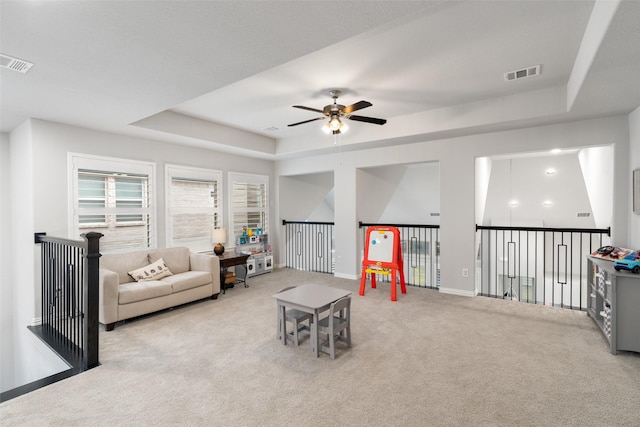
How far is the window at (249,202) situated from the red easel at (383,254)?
113 inches

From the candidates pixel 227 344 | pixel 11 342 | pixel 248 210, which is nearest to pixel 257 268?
pixel 248 210

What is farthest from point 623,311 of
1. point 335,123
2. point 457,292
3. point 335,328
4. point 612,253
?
point 335,123

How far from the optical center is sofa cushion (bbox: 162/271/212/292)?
4.35 meters

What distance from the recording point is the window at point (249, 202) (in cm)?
648

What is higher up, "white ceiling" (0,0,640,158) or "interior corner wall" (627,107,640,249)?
"white ceiling" (0,0,640,158)

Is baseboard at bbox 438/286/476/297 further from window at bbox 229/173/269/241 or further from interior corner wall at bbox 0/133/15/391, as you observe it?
interior corner wall at bbox 0/133/15/391

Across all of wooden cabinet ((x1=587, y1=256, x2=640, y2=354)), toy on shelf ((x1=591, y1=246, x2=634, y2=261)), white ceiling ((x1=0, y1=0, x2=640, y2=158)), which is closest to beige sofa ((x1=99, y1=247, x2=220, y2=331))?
white ceiling ((x1=0, y1=0, x2=640, y2=158))

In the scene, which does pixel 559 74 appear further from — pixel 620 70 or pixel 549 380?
pixel 549 380

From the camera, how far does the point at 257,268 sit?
654cm

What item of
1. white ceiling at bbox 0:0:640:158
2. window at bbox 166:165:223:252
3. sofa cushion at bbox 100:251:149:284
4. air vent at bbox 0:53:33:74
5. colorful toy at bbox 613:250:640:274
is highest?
white ceiling at bbox 0:0:640:158

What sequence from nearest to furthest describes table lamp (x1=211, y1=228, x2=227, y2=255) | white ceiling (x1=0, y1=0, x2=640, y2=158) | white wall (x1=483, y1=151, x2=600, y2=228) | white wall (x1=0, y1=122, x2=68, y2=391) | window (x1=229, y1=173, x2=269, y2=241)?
1. white ceiling (x1=0, y1=0, x2=640, y2=158)
2. white wall (x1=0, y1=122, x2=68, y2=391)
3. table lamp (x1=211, y1=228, x2=227, y2=255)
4. window (x1=229, y1=173, x2=269, y2=241)
5. white wall (x1=483, y1=151, x2=600, y2=228)

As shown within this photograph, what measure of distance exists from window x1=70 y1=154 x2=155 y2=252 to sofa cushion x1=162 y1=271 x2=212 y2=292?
942mm

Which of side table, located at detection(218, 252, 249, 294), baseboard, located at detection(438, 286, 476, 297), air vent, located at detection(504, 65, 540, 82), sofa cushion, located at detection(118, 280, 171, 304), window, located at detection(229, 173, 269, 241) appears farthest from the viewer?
window, located at detection(229, 173, 269, 241)

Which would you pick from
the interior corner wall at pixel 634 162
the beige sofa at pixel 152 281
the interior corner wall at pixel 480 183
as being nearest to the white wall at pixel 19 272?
the beige sofa at pixel 152 281
